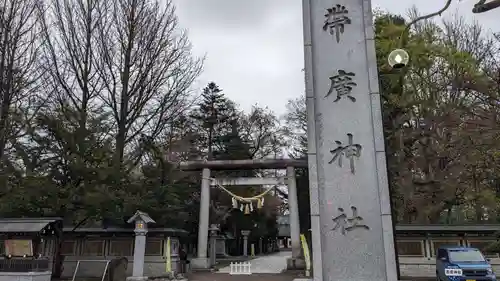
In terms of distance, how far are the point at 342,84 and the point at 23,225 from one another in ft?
38.4

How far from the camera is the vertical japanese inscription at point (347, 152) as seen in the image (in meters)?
7.61

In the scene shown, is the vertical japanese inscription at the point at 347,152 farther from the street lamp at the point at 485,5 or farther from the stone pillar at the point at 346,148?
the street lamp at the point at 485,5

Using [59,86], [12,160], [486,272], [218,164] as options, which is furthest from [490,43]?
[12,160]

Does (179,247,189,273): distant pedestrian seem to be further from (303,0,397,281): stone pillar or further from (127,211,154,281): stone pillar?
(303,0,397,281): stone pillar

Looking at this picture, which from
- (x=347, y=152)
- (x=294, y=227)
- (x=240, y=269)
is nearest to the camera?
(x=347, y=152)

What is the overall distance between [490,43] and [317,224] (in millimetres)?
13762

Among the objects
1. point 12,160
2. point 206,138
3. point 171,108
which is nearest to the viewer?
point 12,160

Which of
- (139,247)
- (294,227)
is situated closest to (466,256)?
(294,227)

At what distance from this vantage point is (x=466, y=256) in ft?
43.0

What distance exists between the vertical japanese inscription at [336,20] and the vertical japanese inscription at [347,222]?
3.67 metres

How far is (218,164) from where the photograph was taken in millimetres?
20562

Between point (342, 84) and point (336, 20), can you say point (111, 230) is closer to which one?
point (342, 84)

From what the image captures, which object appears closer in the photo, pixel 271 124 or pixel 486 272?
pixel 486 272

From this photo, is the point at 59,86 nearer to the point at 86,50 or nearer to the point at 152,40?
the point at 86,50
